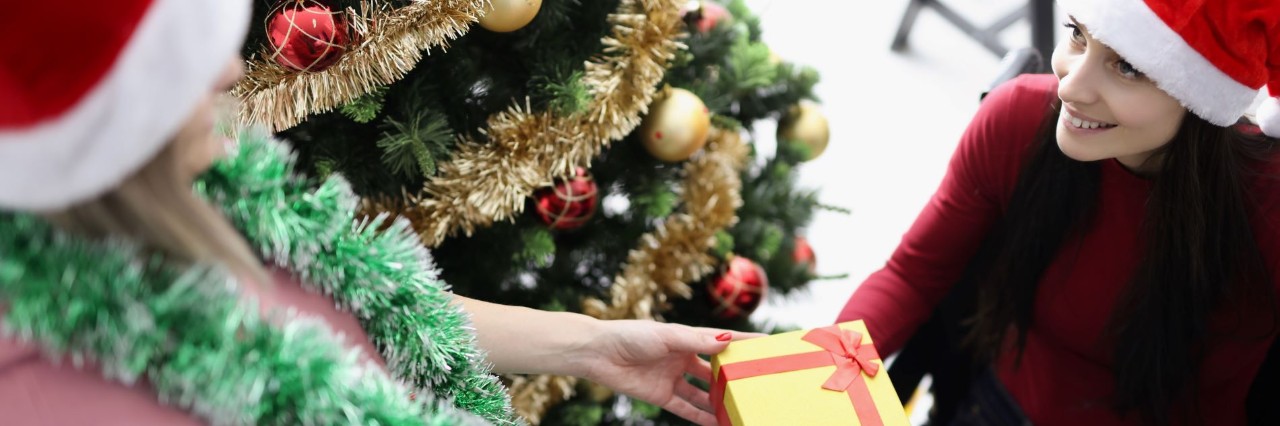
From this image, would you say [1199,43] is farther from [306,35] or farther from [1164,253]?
[306,35]

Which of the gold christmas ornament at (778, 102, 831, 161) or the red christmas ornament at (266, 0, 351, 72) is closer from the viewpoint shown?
the red christmas ornament at (266, 0, 351, 72)

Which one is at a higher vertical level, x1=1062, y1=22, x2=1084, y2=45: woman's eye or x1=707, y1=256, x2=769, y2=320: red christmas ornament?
x1=1062, y1=22, x2=1084, y2=45: woman's eye

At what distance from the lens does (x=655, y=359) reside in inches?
41.4

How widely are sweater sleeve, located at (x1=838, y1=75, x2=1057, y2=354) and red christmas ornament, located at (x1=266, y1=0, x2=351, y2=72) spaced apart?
0.68 metres

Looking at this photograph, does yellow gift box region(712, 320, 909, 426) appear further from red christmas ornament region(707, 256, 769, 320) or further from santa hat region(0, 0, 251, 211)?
santa hat region(0, 0, 251, 211)

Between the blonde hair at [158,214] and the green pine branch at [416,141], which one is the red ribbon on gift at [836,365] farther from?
the blonde hair at [158,214]

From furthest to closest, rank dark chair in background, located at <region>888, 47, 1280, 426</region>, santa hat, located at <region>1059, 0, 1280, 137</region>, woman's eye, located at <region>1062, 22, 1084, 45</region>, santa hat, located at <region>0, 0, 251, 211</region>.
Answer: dark chair in background, located at <region>888, 47, 1280, 426</region> < woman's eye, located at <region>1062, 22, 1084, 45</region> < santa hat, located at <region>1059, 0, 1280, 137</region> < santa hat, located at <region>0, 0, 251, 211</region>

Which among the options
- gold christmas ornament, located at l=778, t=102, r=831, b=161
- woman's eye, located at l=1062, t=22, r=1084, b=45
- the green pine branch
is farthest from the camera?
gold christmas ornament, located at l=778, t=102, r=831, b=161

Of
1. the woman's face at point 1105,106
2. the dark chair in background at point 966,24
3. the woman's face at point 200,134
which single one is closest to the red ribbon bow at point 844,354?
the woman's face at point 1105,106

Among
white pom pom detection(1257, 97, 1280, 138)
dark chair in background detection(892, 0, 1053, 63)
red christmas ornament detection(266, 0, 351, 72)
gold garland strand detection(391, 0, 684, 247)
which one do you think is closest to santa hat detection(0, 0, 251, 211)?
red christmas ornament detection(266, 0, 351, 72)

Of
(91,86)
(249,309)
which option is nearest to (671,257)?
(249,309)

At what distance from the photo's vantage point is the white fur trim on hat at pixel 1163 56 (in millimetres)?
804

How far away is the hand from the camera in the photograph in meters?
1.01

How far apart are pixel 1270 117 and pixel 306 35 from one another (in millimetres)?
912
